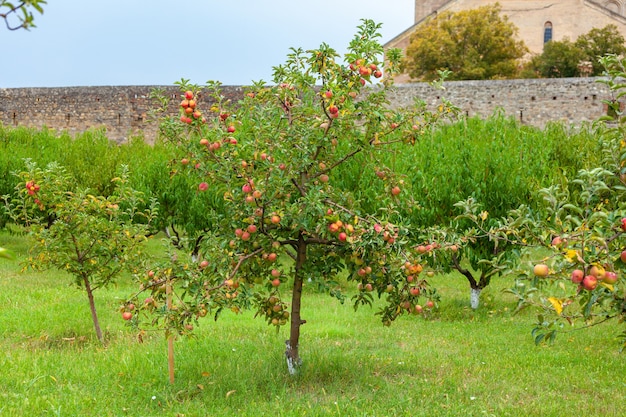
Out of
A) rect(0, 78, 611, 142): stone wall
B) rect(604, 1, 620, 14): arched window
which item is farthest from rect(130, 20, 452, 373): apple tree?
rect(604, 1, 620, 14): arched window

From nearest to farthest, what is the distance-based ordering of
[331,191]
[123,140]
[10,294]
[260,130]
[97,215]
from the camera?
[260,130], [331,191], [97,215], [10,294], [123,140]

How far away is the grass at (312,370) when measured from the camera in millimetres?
5016

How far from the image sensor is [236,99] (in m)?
22.5

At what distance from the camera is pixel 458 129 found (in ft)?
41.4

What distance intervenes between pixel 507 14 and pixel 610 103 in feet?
114

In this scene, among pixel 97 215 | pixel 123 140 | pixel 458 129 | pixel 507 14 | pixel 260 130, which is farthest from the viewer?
pixel 507 14

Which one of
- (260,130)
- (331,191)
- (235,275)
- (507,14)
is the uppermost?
(507,14)

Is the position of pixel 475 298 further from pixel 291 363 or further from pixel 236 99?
pixel 236 99

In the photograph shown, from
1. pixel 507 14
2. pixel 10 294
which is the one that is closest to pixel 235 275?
pixel 10 294

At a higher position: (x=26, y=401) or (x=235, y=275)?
(x=235, y=275)

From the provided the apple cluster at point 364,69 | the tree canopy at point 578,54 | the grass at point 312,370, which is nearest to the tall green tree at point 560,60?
the tree canopy at point 578,54

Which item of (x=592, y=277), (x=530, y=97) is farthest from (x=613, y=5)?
(x=592, y=277)

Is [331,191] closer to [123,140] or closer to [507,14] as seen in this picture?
[123,140]

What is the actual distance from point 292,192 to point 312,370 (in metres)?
1.58
